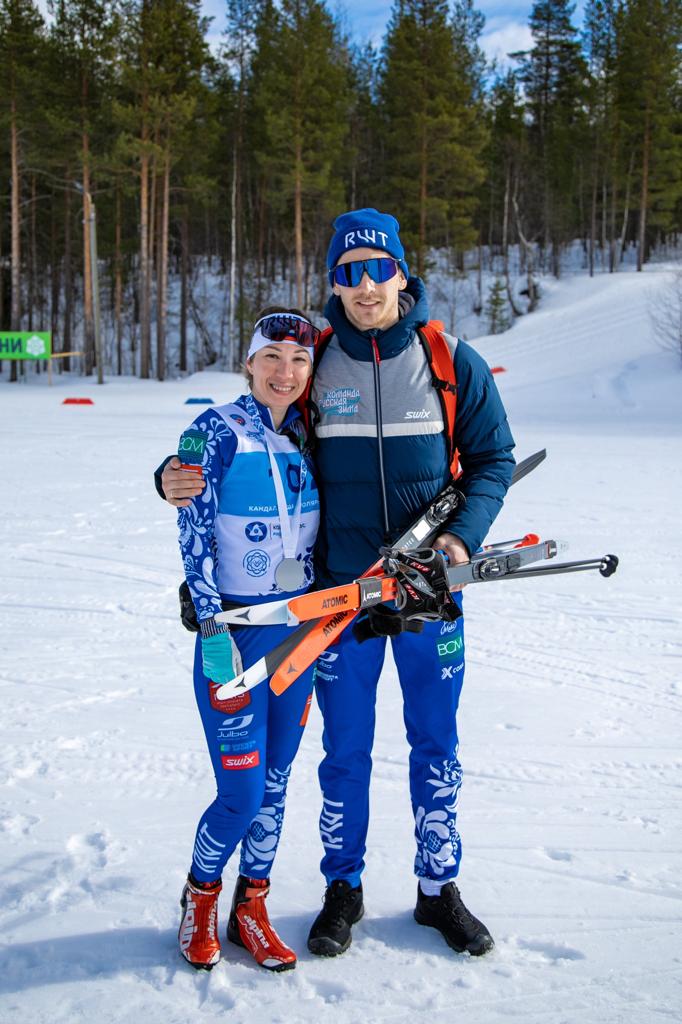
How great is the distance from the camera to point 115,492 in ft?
28.7

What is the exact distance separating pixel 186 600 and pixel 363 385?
768 mm

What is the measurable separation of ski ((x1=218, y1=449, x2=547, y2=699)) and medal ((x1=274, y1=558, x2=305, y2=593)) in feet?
0.37

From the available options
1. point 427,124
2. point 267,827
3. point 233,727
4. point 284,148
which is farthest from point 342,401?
point 427,124

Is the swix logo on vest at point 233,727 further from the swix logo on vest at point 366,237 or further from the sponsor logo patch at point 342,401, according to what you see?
the swix logo on vest at point 366,237

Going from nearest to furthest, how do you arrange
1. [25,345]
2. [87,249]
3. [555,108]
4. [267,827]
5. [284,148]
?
[267,827], [25,345], [87,249], [284,148], [555,108]

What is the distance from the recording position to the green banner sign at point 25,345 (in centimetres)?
2295

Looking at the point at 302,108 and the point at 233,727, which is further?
the point at 302,108

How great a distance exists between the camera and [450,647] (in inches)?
94.1

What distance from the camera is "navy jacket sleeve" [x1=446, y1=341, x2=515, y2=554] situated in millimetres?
2354

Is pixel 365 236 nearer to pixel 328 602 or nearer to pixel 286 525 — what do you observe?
pixel 286 525

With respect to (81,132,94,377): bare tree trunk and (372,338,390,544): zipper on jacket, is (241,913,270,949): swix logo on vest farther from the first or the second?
(81,132,94,377): bare tree trunk

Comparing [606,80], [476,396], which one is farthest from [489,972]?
[606,80]

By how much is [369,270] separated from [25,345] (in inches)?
907

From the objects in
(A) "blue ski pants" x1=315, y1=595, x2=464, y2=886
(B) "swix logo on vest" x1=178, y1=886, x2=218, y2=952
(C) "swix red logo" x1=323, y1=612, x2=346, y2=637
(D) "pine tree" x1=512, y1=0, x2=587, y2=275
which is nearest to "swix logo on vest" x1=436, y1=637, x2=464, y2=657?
(A) "blue ski pants" x1=315, y1=595, x2=464, y2=886
